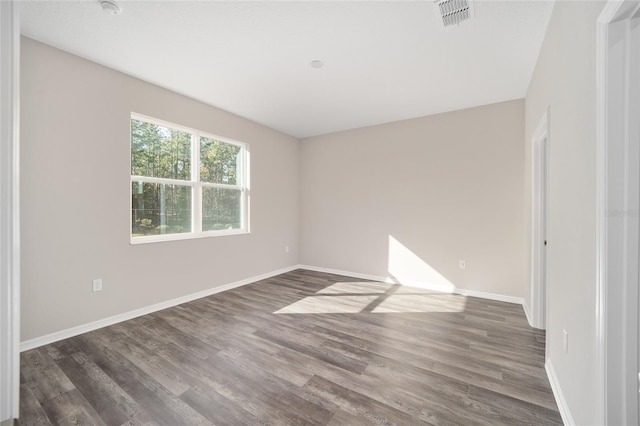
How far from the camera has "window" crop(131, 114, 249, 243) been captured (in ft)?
10.4

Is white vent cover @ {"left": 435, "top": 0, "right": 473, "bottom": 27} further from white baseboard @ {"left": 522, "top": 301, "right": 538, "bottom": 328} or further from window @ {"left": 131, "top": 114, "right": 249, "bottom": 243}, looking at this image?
window @ {"left": 131, "top": 114, "right": 249, "bottom": 243}

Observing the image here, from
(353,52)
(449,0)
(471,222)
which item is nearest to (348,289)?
(471,222)

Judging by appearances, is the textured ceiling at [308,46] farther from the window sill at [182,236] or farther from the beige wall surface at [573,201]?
the window sill at [182,236]

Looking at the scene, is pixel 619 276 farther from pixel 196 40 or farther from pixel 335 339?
pixel 196 40

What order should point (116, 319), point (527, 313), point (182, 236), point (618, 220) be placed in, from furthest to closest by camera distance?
point (182, 236), point (527, 313), point (116, 319), point (618, 220)

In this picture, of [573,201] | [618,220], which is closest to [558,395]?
[573,201]

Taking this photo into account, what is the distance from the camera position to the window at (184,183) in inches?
125

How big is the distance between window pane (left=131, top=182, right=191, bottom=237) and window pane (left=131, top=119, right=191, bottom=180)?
161 millimetres

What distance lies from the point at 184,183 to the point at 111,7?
6.55ft

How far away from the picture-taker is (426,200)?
4211 mm

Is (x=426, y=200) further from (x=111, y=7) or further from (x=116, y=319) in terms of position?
(x=116, y=319)

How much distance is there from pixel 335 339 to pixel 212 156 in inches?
120

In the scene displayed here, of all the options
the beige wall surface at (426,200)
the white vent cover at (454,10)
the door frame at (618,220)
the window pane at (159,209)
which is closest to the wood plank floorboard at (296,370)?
the door frame at (618,220)

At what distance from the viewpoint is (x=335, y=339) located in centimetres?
255
